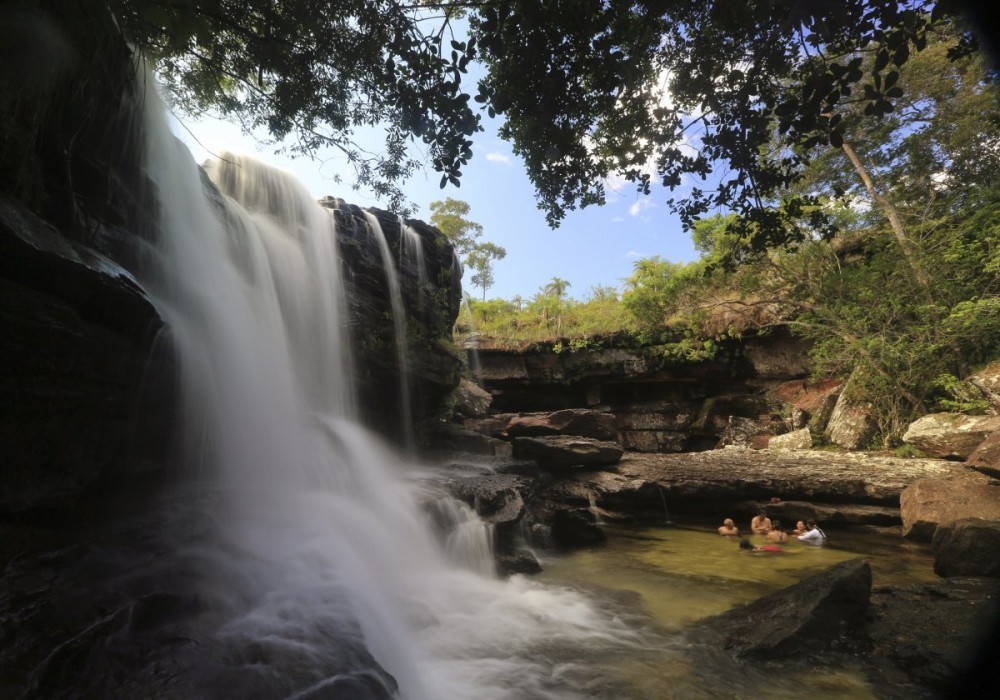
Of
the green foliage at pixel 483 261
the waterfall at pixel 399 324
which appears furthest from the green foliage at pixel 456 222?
the waterfall at pixel 399 324

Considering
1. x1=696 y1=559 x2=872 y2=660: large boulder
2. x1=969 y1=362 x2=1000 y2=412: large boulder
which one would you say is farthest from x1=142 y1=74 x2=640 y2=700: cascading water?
x1=969 y1=362 x2=1000 y2=412: large boulder

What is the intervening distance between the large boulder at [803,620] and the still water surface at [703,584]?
0.55ft

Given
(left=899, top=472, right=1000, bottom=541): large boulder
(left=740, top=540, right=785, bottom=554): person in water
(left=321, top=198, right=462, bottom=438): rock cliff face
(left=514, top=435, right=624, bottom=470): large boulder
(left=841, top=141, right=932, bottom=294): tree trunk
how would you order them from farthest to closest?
(left=514, top=435, right=624, bottom=470): large boulder → (left=841, top=141, right=932, bottom=294): tree trunk → (left=321, top=198, right=462, bottom=438): rock cliff face → (left=740, top=540, right=785, bottom=554): person in water → (left=899, top=472, right=1000, bottom=541): large boulder

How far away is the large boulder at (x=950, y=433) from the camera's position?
836 centimetres

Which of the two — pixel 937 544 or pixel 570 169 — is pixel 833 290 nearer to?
pixel 937 544

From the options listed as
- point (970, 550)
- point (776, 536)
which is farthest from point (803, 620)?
point (776, 536)

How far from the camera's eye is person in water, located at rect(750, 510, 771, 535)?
8.95 metres

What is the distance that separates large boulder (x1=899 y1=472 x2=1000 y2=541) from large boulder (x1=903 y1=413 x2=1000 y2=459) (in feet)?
3.84

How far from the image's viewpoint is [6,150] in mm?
3289

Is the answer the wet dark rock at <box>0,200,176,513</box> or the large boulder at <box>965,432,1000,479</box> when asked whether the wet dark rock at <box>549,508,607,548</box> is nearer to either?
the large boulder at <box>965,432,1000,479</box>

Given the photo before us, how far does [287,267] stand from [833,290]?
14.4m

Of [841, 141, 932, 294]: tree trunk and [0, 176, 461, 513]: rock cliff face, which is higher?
[841, 141, 932, 294]: tree trunk

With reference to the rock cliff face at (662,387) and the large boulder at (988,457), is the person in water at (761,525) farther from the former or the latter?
the rock cliff face at (662,387)

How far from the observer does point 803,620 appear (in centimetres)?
408
